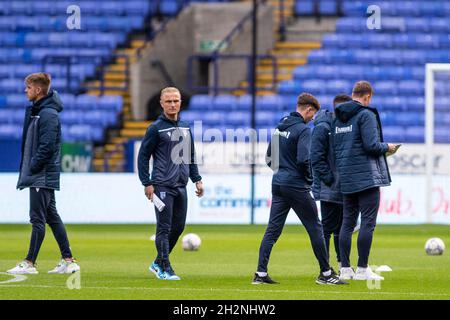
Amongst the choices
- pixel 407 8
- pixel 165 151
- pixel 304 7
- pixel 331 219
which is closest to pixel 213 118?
pixel 304 7

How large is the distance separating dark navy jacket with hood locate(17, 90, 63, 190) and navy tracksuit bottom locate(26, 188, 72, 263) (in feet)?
0.35

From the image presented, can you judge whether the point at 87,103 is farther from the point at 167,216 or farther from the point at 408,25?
the point at 167,216

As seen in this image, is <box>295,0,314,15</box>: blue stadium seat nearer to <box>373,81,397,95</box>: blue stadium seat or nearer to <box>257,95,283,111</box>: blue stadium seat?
<box>257,95,283,111</box>: blue stadium seat

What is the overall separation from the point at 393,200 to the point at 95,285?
1371 centimetres

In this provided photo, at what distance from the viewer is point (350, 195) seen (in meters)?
12.6

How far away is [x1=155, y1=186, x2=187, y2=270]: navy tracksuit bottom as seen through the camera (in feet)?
41.9

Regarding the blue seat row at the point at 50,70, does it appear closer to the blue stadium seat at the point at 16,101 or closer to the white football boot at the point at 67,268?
the blue stadium seat at the point at 16,101

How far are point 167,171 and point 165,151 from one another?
0.21 meters

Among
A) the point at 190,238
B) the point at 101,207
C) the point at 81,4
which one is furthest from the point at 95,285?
the point at 81,4

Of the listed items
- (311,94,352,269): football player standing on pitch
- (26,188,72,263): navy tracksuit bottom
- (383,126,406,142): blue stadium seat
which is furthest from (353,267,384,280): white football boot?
(383,126,406,142): blue stadium seat
